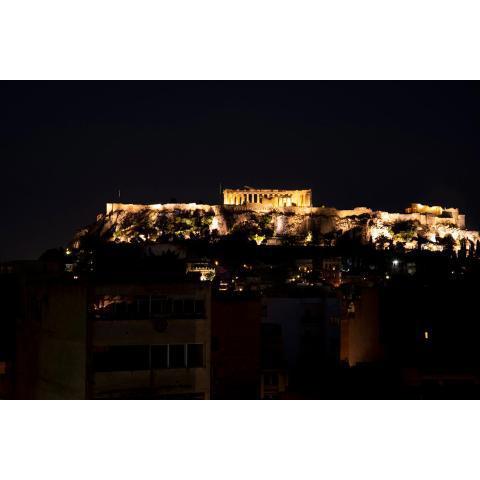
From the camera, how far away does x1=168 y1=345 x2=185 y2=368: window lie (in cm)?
1175

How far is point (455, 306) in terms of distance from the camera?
14523mm

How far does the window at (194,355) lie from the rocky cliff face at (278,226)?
62.5m

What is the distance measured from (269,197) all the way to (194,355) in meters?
70.7

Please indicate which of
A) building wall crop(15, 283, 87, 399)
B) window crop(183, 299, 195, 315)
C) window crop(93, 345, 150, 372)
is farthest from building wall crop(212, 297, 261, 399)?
building wall crop(15, 283, 87, 399)

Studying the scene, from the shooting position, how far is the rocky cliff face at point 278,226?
7620 centimetres

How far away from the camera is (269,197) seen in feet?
270

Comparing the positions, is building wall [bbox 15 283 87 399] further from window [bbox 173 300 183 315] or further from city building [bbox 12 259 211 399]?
window [bbox 173 300 183 315]

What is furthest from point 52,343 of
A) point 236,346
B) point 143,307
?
point 236,346

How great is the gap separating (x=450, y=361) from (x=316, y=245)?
205 feet

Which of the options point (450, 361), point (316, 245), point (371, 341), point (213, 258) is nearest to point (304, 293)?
point (371, 341)

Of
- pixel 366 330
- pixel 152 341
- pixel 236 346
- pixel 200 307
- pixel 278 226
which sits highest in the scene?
pixel 278 226

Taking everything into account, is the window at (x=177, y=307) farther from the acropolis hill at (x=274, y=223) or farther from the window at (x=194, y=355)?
the acropolis hill at (x=274, y=223)

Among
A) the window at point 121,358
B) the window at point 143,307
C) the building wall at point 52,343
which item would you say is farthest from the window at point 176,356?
the building wall at point 52,343

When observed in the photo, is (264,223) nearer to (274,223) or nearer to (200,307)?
(274,223)
